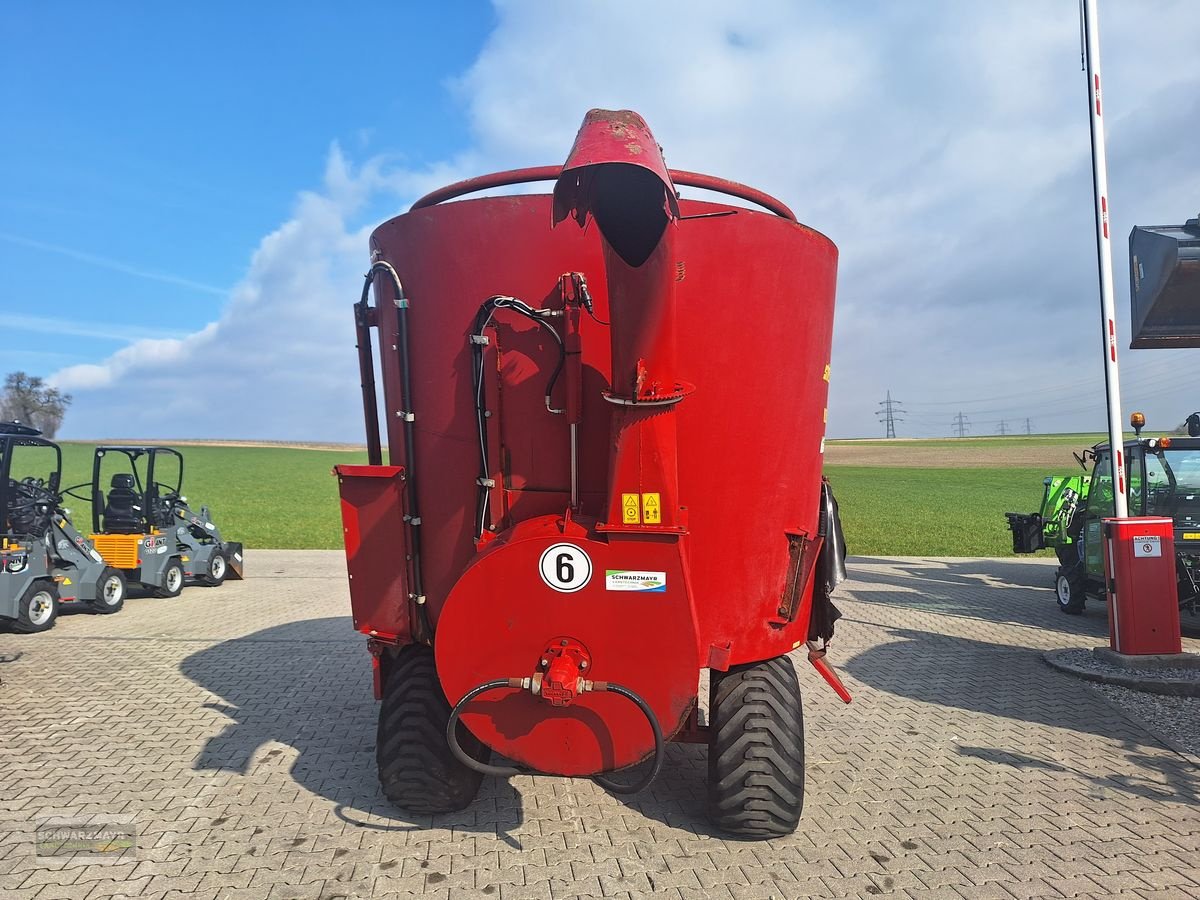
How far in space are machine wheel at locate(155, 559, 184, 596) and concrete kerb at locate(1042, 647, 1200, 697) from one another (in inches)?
441

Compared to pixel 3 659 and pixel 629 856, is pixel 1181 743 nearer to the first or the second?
pixel 629 856

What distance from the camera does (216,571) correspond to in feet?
38.9

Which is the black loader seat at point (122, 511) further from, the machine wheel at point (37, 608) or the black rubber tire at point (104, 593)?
the machine wheel at point (37, 608)

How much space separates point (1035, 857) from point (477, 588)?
295 cm

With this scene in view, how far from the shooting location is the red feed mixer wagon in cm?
304

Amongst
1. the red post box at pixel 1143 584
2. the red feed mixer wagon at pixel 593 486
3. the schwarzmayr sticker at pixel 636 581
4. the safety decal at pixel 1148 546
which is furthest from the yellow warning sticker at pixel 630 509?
the safety decal at pixel 1148 546

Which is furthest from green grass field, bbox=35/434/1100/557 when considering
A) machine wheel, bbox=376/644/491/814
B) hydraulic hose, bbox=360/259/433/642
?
hydraulic hose, bbox=360/259/433/642

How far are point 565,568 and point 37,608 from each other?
27.5 feet

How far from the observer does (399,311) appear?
3.62 metres

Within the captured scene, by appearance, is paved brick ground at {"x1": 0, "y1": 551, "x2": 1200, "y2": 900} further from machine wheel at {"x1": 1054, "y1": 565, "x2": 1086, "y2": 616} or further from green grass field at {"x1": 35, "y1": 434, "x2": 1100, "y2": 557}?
green grass field at {"x1": 35, "y1": 434, "x2": 1100, "y2": 557}

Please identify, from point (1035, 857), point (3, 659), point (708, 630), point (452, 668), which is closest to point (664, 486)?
point (708, 630)

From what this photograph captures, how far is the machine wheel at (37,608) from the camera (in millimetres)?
8133

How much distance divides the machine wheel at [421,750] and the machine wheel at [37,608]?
6.76 metres

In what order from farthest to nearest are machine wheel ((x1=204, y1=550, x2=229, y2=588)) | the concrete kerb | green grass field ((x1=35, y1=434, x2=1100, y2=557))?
1. green grass field ((x1=35, y1=434, x2=1100, y2=557))
2. machine wheel ((x1=204, y1=550, x2=229, y2=588))
3. the concrete kerb
